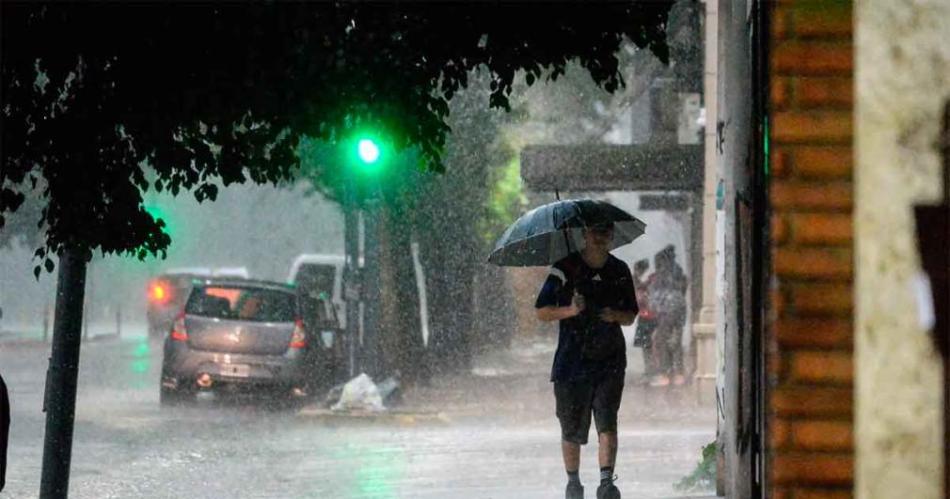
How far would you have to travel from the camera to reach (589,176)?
22.2 meters

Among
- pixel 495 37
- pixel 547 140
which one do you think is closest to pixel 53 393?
pixel 495 37

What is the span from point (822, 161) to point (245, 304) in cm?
1643

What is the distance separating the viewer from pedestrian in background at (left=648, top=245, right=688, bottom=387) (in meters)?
22.3

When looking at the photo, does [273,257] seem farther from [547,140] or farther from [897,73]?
[897,73]

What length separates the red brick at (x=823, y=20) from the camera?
3865mm

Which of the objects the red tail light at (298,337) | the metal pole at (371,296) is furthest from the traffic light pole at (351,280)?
the red tail light at (298,337)

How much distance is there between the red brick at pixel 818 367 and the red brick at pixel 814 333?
2cm

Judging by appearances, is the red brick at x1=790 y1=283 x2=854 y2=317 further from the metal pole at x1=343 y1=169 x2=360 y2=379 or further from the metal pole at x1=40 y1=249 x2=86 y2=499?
the metal pole at x1=343 y1=169 x2=360 y2=379

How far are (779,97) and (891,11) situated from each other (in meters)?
0.32

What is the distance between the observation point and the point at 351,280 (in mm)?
20047

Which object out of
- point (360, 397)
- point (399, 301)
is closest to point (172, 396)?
point (360, 397)

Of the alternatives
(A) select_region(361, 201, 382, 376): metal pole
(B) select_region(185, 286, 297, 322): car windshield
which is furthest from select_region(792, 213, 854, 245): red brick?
(B) select_region(185, 286, 297, 322): car windshield

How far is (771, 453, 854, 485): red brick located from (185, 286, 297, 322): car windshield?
16.1 meters

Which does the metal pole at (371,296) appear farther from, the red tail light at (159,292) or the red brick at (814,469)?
the red tail light at (159,292)
